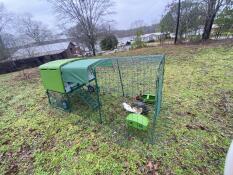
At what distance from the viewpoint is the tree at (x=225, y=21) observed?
12203 mm

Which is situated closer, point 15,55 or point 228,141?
point 228,141

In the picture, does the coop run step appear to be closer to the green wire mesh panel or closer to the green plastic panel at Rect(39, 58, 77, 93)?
the green wire mesh panel

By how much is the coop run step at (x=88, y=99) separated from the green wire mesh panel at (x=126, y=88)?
0.73 ft

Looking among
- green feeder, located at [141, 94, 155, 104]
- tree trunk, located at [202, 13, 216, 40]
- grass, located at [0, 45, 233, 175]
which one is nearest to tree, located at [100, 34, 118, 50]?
Result: tree trunk, located at [202, 13, 216, 40]

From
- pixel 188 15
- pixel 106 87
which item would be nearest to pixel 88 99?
pixel 106 87

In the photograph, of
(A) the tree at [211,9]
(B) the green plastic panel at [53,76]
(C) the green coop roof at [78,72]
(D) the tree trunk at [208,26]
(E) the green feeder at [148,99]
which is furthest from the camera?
(D) the tree trunk at [208,26]

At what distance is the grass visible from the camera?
7.88 feet

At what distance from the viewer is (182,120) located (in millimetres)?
3318

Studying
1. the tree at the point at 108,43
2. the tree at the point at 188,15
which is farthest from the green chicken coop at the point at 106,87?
the tree at the point at 108,43

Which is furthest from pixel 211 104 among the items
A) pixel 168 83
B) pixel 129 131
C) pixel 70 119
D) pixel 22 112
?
pixel 22 112

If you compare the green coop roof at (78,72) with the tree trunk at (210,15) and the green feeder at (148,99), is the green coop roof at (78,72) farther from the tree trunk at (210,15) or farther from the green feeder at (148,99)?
the tree trunk at (210,15)

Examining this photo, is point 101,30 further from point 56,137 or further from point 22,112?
point 56,137

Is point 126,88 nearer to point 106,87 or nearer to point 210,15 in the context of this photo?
point 106,87

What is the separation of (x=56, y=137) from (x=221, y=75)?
586 cm
